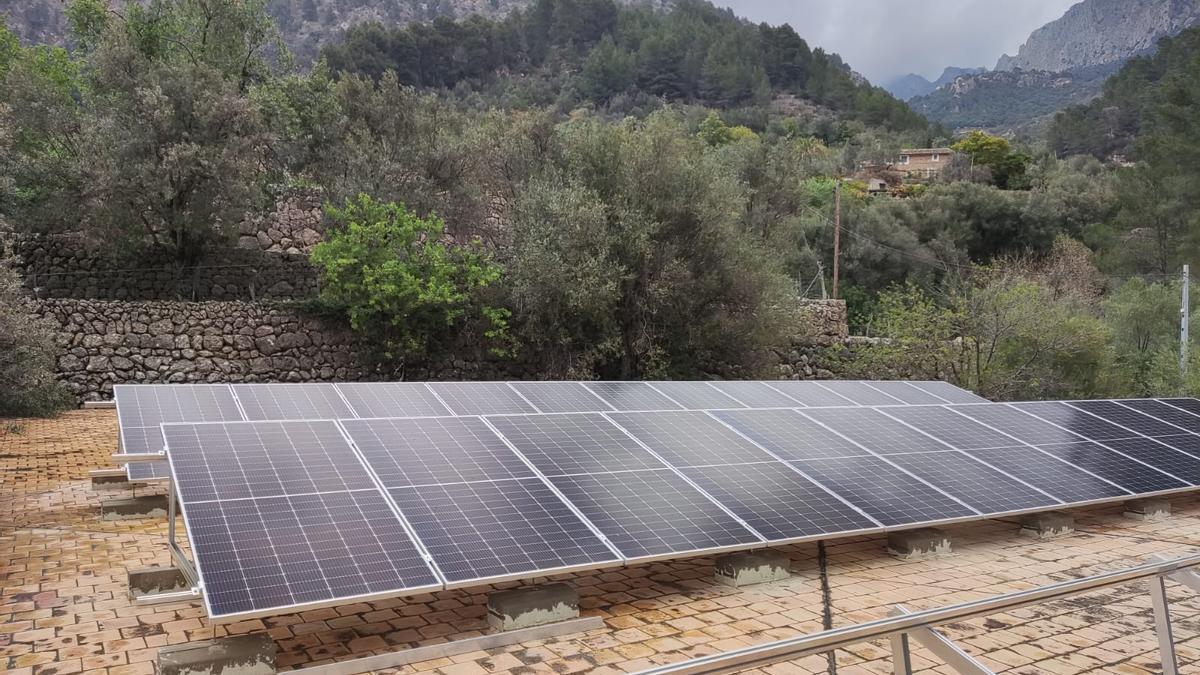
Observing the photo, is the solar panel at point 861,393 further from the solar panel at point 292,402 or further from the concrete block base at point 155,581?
the concrete block base at point 155,581

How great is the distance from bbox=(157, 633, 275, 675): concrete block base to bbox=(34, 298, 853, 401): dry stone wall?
1540 cm

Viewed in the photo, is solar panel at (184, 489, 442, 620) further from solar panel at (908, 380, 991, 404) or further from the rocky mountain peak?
the rocky mountain peak

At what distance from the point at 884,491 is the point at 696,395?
10.5ft

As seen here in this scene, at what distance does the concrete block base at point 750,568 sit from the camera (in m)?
6.91

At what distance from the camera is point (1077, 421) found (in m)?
11.1

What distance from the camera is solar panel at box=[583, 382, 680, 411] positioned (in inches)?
380

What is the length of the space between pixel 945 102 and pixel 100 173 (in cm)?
14955

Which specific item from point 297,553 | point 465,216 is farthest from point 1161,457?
point 465,216

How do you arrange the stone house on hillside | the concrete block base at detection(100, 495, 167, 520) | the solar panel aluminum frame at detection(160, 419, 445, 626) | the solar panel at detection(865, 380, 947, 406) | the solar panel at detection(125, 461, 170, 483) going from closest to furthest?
the solar panel aluminum frame at detection(160, 419, 445, 626), the solar panel at detection(125, 461, 170, 483), the concrete block base at detection(100, 495, 167, 520), the solar panel at detection(865, 380, 947, 406), the stone house on hillside

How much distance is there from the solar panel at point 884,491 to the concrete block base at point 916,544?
1.37 ft

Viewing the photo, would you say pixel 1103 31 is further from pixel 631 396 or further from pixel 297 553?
pixel 297 553

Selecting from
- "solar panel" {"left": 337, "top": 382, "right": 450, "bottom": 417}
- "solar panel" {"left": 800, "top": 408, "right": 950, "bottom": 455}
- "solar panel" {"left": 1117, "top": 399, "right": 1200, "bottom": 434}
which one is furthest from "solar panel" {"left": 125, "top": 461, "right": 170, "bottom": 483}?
"solar panel" {"left": 1117, "top": 399, "right": 1200, "bottom": 434}

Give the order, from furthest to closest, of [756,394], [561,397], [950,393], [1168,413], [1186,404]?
[1186,404]
[950,393]
[1168,413]
[756,394]
[561,397]

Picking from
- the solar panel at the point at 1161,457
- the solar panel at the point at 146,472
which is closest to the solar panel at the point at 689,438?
the solar panel at the point at 146,472
